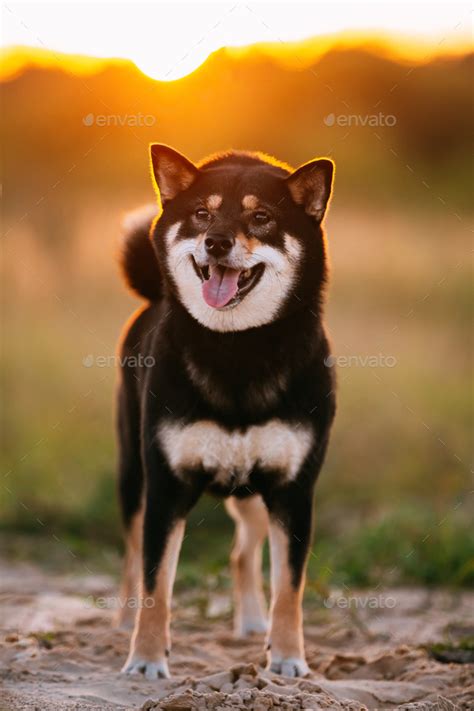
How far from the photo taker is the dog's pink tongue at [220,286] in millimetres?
4258

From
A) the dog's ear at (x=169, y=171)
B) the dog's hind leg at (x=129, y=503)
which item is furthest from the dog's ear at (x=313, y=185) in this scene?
the dog's hind leg at (x=129, y=503)

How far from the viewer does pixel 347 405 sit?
9719 mm

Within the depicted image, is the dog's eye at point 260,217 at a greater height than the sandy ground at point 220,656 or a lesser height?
greater

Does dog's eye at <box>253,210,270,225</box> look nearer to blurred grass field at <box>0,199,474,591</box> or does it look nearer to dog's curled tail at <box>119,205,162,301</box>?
dog's curled tail at <box>119,205,162,301</box>

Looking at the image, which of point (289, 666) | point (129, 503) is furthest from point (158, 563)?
point (129, 503)

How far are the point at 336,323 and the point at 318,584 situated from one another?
6.60 meters

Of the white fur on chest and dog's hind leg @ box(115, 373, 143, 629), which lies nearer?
the white fur on chest

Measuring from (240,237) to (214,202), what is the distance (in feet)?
0.81

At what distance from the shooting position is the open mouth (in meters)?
4.26

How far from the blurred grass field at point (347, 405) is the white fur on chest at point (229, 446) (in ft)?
4.54

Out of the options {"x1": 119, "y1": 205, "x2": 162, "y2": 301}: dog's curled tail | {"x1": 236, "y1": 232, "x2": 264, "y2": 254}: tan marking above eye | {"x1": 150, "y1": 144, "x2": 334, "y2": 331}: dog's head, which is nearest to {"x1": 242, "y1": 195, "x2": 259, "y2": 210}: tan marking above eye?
{"x1": 150, "y1": 144, "x2": 334, "y2": 331}: dog's head

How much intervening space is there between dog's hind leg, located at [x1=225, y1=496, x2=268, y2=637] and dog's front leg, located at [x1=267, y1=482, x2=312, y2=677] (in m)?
0.90

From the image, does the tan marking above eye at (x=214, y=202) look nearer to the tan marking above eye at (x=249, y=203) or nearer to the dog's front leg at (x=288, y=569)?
the tan marking above eye at (x=249, y=203)

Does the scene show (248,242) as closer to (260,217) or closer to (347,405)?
(260,217)
